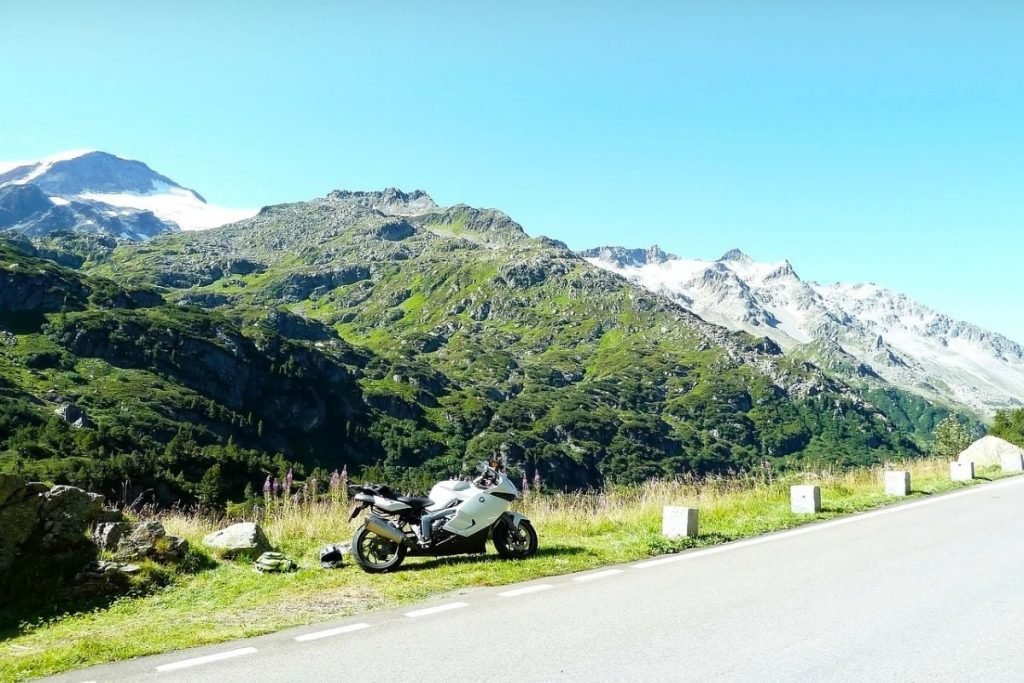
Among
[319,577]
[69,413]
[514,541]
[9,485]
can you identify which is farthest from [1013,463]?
[69,413]

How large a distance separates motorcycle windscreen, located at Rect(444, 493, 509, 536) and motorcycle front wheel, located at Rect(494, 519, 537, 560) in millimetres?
333

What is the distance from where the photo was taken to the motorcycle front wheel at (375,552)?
10703mm

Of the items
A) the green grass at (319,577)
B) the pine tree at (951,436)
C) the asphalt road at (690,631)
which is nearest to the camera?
the asphalt road at (690,631)

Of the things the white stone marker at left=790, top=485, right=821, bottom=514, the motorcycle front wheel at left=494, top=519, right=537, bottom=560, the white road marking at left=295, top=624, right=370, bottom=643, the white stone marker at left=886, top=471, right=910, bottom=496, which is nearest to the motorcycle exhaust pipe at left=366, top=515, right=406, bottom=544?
the motorcycle front wheel at left=494, top=519, right=537, bottom=560

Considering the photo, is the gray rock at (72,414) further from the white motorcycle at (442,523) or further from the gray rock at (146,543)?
the white motorcycle at (442,523)

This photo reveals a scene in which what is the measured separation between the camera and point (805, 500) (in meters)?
16.3

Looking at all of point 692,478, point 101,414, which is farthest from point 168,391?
point 692,478

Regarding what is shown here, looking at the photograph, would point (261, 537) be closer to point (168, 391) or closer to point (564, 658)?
point (564, 658)

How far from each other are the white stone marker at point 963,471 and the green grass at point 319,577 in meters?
7.50

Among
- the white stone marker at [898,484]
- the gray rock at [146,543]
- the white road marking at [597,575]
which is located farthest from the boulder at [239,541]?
the white stone marker at [898,484]

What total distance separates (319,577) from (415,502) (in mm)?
1895

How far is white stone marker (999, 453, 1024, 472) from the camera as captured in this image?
27.9m

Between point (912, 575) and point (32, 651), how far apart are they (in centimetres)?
1103

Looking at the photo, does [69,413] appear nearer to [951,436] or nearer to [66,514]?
[66,514]
